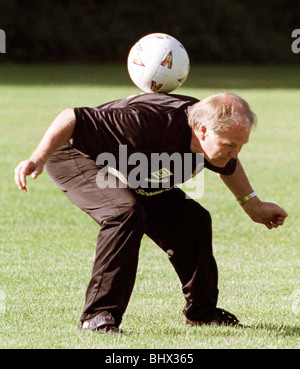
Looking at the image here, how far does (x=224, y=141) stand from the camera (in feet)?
15.0

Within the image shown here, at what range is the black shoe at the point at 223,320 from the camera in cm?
511

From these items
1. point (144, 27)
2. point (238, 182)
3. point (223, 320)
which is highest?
point (238, 182)

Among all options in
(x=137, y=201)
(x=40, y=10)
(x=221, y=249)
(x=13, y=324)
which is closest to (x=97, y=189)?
(x=137, y=201)

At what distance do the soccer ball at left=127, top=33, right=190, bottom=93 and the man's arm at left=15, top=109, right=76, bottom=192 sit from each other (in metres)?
1.05

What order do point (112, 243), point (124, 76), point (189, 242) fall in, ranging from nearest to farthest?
point (112, 243), point (189, 242), point (124, 76)

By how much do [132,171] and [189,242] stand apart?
1.99 feet

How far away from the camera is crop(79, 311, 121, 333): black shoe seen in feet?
15.3

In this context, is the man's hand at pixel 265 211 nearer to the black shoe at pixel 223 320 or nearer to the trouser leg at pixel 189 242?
the trouser leg at pixel 189 242

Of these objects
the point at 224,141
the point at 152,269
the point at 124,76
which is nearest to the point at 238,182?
the point at 224,141

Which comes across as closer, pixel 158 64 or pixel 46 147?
pixel 46 147

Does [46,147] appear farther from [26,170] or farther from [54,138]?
[26,170]

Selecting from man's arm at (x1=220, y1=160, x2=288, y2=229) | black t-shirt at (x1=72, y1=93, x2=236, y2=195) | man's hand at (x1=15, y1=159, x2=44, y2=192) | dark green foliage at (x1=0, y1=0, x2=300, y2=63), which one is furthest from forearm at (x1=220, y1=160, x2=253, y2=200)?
dark green foliage at (x1=0, y1=0, x2=300, y2=63)
